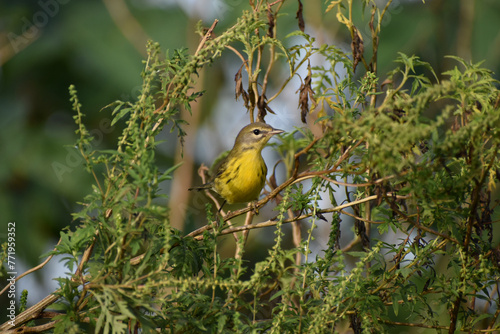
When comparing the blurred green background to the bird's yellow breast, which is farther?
the blurred green background

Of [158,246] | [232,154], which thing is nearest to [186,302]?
[158,246]

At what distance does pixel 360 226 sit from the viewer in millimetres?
2256

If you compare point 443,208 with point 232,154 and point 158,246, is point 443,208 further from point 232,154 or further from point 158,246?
point 232,154

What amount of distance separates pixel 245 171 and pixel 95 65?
2526 millimetres

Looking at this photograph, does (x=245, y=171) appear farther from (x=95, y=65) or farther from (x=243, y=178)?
(x=95, y=65)

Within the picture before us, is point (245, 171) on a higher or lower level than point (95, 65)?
lower

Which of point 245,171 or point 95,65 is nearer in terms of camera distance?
point 245,171

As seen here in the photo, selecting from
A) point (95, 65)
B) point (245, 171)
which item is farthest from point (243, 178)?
point (95, 65)

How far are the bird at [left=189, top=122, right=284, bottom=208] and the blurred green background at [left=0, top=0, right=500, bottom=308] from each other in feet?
1.53

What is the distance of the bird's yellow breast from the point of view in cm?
415

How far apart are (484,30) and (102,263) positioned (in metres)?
5.08

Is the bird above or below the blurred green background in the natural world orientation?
below

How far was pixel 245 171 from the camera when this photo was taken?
4227 millimetres

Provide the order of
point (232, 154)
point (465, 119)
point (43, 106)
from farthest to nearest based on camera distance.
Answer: point (43, 106) → point (232, 154) → point (465, 119)
